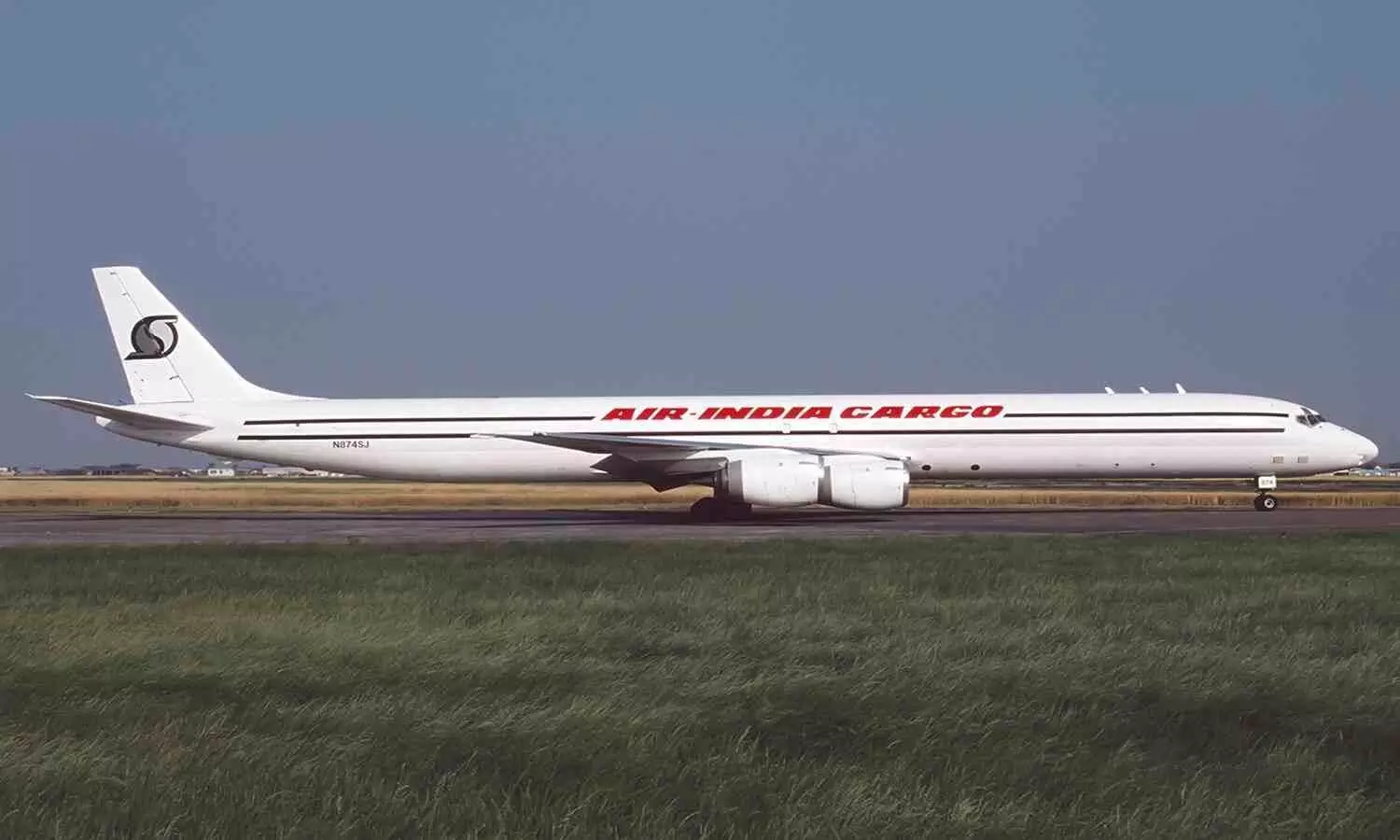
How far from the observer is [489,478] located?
37.6m

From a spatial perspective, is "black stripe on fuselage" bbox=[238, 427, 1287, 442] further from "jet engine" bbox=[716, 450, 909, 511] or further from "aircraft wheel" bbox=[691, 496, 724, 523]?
"jet engine" bbox=[716, 450, 909, 511]

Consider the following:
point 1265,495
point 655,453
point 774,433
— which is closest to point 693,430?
point 774,433

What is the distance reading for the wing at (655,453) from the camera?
34.8 metres

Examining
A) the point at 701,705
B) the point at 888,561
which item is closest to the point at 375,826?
the point at 701,705

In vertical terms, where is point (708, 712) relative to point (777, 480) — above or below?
below

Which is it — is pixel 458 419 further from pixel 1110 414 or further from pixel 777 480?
pixel 1110 414

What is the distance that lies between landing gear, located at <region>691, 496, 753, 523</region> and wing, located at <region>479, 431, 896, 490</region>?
2.39 feet

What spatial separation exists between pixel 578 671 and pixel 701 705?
151 centimetres

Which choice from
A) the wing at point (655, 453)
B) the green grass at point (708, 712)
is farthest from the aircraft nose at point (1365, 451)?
the green grass at point (708, 712)

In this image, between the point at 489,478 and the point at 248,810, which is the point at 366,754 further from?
the point at 489,478

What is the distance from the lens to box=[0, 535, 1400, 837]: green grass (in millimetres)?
6223

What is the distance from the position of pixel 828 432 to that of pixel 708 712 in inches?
1142

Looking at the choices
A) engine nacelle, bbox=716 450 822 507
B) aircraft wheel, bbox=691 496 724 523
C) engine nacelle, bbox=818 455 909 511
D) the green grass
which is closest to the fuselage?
aircraft wheel, bbox=691 496 724 523

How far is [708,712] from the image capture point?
819cm
